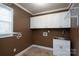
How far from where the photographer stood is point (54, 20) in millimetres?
1416

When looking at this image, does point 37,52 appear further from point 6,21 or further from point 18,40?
point 6,21

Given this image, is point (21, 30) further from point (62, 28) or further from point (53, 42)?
point (62, 28)

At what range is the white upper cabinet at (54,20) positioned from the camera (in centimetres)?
138

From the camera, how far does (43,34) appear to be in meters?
1.48

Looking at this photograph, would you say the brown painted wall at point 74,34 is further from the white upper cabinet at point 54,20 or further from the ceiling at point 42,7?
the ceiling at point 42,7

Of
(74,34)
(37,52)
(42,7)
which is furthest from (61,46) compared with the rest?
(42,7)

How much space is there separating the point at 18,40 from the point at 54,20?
0.69m

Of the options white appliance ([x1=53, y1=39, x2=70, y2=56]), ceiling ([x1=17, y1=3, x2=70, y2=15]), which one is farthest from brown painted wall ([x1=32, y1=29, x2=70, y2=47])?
ceiling ([x1=17, y1=3, x2=70, y2=15])

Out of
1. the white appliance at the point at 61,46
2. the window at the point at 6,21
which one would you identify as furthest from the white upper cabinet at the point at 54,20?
the window at the point at 6,21

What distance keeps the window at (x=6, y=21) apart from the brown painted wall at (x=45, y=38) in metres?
0.41

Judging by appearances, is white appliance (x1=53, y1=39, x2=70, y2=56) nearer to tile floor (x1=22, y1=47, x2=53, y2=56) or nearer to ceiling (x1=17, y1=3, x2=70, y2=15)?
tile floor (x1=22, y1=47, x2=53, y2=56)

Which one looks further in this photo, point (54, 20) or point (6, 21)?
point (54, 20)

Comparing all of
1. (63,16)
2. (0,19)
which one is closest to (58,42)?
(63,16)

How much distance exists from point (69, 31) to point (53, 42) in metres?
0.32
